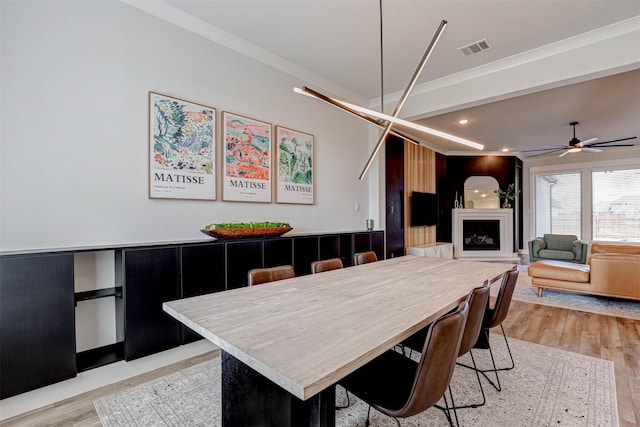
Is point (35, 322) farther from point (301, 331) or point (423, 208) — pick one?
point (423, 208)

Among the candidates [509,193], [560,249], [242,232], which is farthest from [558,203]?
[242,232]

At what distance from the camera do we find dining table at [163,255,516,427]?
36.3 inches

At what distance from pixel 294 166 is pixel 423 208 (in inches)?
155

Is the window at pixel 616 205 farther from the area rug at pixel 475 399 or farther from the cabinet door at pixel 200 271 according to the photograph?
the cabinet door at pixel 200 271

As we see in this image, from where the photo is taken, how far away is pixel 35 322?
1840 mm

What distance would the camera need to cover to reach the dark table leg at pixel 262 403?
1.14 m

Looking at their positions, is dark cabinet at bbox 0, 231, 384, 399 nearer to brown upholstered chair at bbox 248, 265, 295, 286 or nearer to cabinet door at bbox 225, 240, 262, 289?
cabinet door at bbox 225, 240, 262, 289

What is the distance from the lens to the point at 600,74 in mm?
2949

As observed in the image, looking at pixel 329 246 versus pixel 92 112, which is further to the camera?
pixel 329 246

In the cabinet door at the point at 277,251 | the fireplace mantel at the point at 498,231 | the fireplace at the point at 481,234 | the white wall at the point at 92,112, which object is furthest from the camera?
the fireplace at the point at 481,234

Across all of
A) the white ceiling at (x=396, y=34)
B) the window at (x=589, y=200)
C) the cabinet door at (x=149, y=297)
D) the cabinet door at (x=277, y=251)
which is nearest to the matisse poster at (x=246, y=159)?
the cabinet door at (x=277, y=251)

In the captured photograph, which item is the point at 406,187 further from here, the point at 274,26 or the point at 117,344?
the point at 117,344

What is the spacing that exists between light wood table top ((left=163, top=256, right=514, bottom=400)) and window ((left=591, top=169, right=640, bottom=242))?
7.92 meters

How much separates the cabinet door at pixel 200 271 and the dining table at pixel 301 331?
3.01 feet
